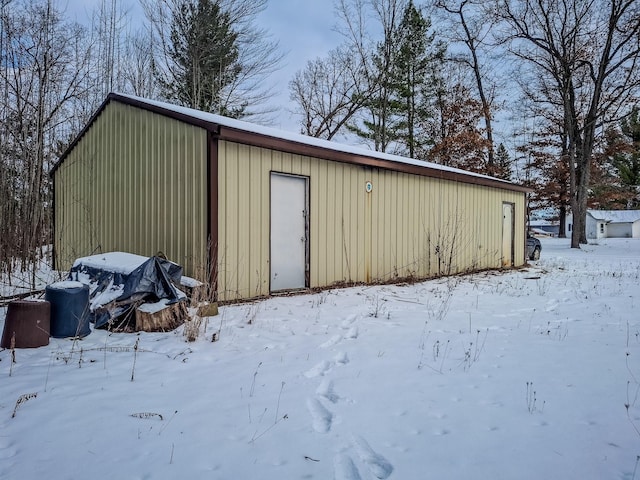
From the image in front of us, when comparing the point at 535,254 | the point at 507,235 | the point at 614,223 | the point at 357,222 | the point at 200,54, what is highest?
the point at 200,54

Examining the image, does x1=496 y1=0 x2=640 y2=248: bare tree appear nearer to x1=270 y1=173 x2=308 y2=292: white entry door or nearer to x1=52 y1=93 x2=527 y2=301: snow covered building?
x1=52 y1=93 x2=527 y2=301: snow covered building

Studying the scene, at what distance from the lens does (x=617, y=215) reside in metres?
37.8

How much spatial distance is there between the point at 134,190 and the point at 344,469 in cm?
624

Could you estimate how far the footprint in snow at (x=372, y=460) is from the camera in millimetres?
1738

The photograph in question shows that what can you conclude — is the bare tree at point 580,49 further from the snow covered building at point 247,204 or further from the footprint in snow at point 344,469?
the footprint in snow at point 344,469

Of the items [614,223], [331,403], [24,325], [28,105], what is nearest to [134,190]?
[24,325]

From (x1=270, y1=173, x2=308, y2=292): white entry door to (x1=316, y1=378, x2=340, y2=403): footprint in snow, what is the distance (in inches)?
133

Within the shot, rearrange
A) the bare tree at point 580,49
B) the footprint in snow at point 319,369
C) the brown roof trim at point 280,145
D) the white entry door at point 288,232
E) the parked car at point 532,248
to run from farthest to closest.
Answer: the bare tree at point 580,49 → the parked car at point 532,248 → the white entry door at point 288,232 → the brown roof trim at point 280,145 → the footprint in snow at point 319,369

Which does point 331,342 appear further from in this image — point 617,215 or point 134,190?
point 617,215

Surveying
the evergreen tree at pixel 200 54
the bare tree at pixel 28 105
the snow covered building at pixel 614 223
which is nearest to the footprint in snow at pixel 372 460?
the bare tree at pixel 28 105

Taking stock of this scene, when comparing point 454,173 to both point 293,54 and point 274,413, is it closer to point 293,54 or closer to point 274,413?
point 274,413

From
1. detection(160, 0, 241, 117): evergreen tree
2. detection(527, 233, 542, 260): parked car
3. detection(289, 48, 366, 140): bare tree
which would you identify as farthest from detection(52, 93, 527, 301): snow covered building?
detection(289, 48, 366, 140): bare tree

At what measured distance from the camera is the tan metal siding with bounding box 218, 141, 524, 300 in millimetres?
5551

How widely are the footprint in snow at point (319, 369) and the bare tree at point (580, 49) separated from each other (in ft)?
63.3
